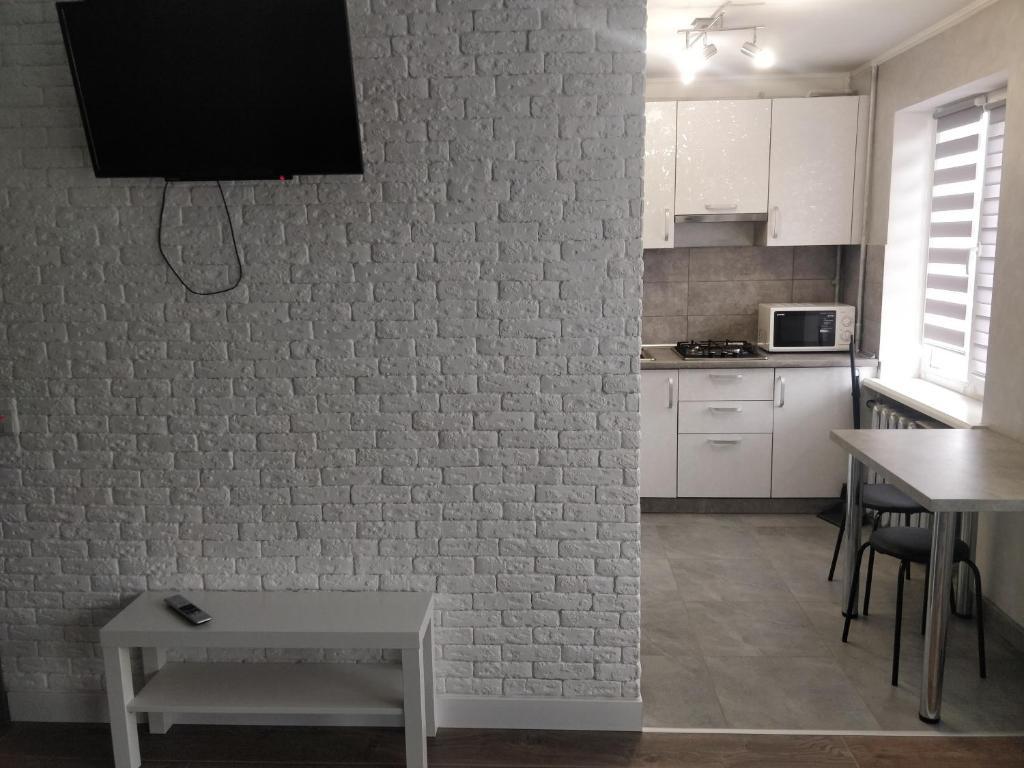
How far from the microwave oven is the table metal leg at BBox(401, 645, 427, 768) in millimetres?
3255

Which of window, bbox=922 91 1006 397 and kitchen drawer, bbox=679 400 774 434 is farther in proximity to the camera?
kitchen drawer, bbox=679 400 774 434

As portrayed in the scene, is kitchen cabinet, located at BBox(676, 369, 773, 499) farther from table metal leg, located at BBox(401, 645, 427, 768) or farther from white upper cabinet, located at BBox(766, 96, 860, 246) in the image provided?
table metal leg, located at BBox(401, 645, 427, 768)

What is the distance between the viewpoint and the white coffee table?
2.57 m

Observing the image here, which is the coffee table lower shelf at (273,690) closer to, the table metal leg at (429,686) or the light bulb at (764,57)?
the table metal leg at (429,686)

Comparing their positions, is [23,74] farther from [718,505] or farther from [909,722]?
[718,505]

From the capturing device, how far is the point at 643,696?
3119mm

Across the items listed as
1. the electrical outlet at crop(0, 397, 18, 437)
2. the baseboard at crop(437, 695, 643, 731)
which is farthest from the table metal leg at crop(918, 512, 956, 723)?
the electrical outlet at crop(0, 397, 18, 437)

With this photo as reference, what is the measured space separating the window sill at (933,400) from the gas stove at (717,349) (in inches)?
26.2

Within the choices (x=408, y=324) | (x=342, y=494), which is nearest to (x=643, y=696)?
(x=342, y=494)

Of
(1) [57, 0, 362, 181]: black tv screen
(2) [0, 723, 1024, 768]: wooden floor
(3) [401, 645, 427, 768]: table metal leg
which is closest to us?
(1) [57, 0, 362, 181]: black tv screen

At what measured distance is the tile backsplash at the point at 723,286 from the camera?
5359 mm

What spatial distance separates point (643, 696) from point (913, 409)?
2171 mm

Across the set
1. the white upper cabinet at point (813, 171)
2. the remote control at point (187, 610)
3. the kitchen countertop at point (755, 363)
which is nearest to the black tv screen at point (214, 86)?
the remote control at point (187, 610)

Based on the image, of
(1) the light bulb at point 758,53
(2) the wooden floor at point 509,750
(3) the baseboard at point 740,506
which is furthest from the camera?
(3) the baseboard at point 740,506
